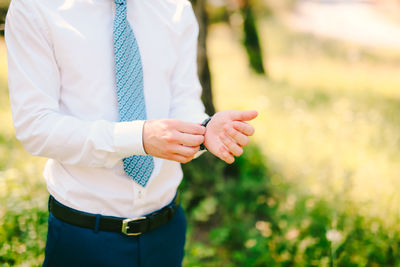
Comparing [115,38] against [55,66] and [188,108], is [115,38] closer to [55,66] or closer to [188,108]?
[55,66]

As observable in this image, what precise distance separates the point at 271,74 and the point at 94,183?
8544 mm

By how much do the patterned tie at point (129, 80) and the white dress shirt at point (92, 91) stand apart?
46 millimetres

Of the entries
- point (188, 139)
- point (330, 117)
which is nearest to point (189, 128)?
point (188, 139)

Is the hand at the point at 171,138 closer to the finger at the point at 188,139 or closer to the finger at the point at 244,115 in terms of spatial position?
the finger at the point at 188,139

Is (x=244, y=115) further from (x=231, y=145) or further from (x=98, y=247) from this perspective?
(x=98, y=247)

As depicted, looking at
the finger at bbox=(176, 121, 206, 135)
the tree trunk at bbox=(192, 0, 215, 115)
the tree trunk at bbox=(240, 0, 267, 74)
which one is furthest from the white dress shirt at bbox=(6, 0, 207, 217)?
the tree trunk at bbox=(240, 0, 267, 74)

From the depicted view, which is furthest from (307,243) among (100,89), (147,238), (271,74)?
(271,74)

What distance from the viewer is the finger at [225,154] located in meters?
1.27

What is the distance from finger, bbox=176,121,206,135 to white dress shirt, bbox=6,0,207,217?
5.6 inches

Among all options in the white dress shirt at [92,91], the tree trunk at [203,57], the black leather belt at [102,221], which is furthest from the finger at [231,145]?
the tree trunk at [203,57]

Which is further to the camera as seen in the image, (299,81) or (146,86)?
(299,81)

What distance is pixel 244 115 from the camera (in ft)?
4.15

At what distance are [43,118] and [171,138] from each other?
45 centimetres

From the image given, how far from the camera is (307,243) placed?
8.61 feet
